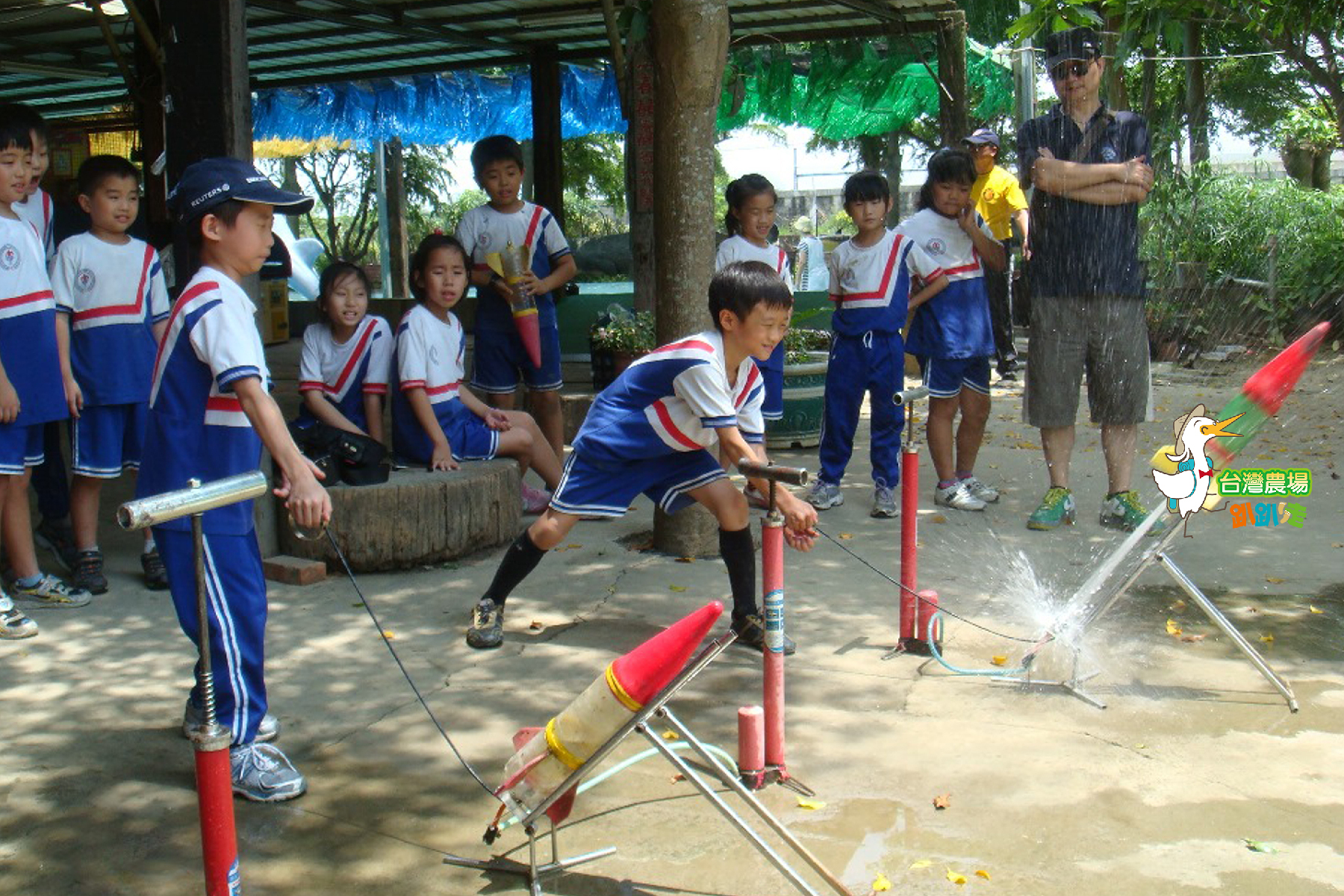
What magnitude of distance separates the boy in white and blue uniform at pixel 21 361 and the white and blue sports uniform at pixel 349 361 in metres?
1.21

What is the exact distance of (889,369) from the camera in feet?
22.5

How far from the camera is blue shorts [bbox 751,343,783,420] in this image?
701 centimetres

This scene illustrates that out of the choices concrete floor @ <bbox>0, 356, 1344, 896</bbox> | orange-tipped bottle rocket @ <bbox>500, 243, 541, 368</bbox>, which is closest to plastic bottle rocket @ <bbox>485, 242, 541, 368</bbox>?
orange-tipped bottle rocket @ <bbox>500, 243, 541, 368</bbox>

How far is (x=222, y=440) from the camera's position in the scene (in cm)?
354

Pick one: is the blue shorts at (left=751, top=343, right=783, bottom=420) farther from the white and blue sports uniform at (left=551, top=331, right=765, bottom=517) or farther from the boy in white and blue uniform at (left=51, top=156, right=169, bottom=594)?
the boy in white and blue uniform at (left=51, top=156, right=169, bottom=594)

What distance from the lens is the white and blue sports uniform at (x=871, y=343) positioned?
6.82 m

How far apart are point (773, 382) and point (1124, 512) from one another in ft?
6.13

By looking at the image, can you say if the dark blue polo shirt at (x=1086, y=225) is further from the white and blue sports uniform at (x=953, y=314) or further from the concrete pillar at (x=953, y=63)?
the concrete pillar at (x=953, y=63)

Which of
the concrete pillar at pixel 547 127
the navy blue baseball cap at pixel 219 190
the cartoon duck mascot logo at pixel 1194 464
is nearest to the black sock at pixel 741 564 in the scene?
the cartoon duck mascot logo at pixel 1194 464

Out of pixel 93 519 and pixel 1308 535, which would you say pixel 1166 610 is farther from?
pixel 93 519

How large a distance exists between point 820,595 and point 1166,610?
134 centimetres

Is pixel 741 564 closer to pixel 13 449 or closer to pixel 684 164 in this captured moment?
pixel 684 164

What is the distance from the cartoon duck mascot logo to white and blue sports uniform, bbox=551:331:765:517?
1323mm

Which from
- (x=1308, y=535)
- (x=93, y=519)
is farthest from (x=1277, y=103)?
(x=93, y=519)
